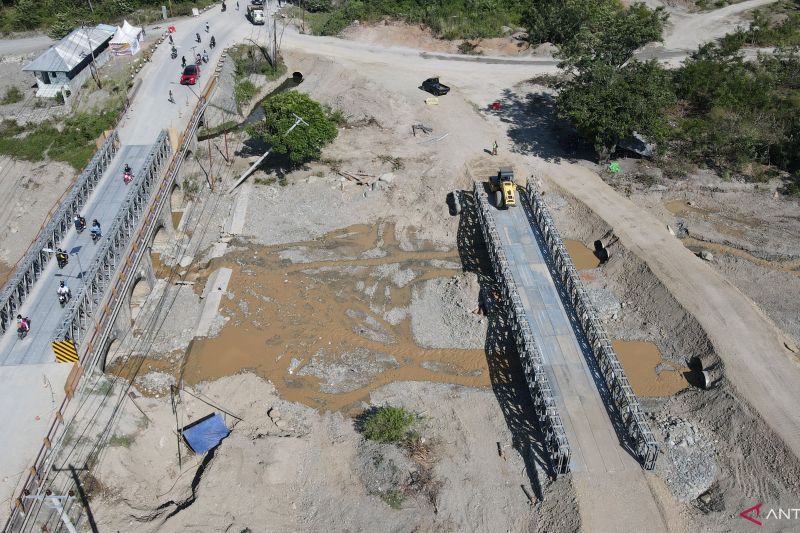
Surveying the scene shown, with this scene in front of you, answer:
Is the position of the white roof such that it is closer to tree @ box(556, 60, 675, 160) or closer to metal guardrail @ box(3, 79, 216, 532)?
metal guardrail @ box(3, 79, 216, 532)

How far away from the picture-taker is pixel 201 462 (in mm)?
33281

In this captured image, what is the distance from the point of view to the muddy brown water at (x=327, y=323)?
38.8m

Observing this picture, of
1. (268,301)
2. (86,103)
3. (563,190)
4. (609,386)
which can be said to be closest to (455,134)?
(563,190)

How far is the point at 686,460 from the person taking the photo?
3234cm

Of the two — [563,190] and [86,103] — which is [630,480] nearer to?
[563,190]

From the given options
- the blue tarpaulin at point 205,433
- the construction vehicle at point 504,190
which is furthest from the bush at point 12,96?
the construction vehicle at point 504,190

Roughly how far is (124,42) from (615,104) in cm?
5063

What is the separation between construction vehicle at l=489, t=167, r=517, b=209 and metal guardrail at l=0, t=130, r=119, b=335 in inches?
1180

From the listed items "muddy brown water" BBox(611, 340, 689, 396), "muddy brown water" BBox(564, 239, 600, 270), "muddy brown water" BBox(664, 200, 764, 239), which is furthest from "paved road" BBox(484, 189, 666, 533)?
"muddy brown water" BBox(664, 200, 764, 239)

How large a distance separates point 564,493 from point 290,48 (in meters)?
60.0

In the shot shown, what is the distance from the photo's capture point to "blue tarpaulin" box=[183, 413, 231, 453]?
33.5 metres

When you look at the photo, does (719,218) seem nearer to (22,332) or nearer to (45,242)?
(45,242)

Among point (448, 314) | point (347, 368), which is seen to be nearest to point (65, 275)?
point (347, 368)

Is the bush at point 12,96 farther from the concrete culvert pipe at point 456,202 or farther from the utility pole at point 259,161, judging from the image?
the concrete culvert pipe at point 456,202
